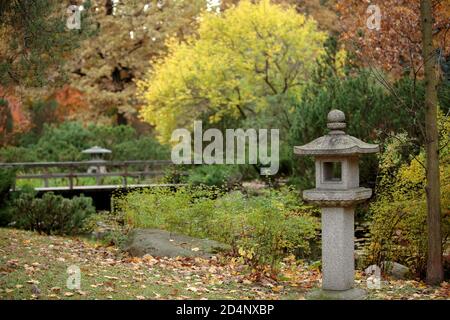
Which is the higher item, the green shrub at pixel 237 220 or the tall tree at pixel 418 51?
the tall tree at pixel 418 51

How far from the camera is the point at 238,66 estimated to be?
2611 centimetres

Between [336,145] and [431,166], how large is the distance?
2.15 metres

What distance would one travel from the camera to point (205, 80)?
26109mm

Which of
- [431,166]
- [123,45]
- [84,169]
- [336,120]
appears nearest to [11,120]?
[84,169]

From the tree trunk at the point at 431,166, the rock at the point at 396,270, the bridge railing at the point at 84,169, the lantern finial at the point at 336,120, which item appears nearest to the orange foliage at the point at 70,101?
the bridge railing at the point at 84,169

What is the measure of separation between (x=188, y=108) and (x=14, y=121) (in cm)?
909

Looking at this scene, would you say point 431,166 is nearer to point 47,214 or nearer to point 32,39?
point 32,39

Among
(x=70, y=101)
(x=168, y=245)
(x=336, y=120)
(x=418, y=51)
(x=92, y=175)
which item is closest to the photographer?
(x=336, y=120)

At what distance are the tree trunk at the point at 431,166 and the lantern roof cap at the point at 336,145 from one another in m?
1.62

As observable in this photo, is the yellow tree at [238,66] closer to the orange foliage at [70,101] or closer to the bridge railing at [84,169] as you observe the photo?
the bridge railing at [84,169]

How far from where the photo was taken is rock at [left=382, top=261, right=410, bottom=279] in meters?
11.9

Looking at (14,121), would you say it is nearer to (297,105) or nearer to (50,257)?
(297,105)

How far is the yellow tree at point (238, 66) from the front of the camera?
85.7ft

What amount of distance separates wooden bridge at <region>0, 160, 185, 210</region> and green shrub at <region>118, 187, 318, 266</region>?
309 inches
